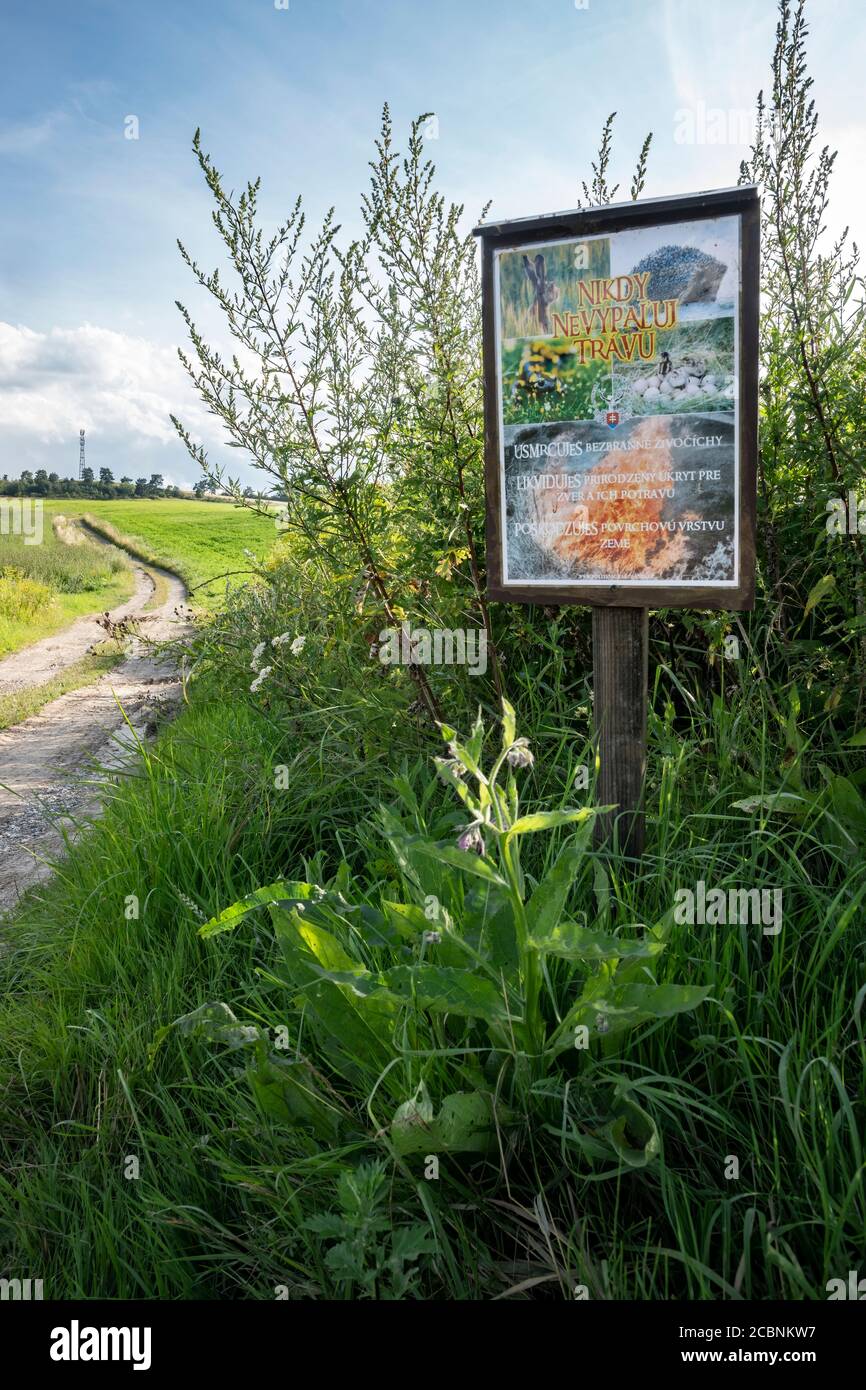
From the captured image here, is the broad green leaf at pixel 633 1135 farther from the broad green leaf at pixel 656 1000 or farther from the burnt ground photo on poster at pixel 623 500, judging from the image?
the burnt ground photo on poster at pixel 623 500

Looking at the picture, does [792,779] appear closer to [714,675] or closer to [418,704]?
[714,675]

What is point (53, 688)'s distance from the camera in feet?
32.1

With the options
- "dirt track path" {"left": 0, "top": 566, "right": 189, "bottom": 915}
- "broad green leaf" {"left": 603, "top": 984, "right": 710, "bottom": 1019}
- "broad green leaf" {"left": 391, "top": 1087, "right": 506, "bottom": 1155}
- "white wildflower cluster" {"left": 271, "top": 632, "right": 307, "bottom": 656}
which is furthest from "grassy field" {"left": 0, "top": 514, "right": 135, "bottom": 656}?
"broad green leaf" {"left": 603, "top": 984, "right": 710, "bottom": 1019}

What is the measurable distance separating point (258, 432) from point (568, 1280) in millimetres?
3071

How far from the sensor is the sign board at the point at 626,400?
105 inches

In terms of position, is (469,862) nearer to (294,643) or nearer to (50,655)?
(294,643)

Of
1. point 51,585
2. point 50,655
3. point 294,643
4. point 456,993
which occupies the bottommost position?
point 456,993

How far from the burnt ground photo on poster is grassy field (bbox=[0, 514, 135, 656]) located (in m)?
11.7

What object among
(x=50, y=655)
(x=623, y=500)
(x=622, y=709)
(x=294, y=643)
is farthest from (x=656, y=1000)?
(x=50, y=655)

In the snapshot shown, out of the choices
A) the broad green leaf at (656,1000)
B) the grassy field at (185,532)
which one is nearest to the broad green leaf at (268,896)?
the broad green leaf at (656,1000)

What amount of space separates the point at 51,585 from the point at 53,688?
1101cm

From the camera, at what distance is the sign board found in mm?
2674

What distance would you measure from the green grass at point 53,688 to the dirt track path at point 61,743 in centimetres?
11
